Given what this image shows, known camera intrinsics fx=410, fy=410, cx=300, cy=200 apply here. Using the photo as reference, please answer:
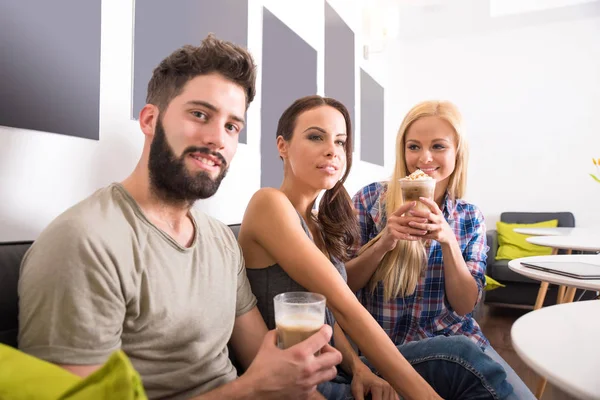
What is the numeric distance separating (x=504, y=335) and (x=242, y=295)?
287 centimetres

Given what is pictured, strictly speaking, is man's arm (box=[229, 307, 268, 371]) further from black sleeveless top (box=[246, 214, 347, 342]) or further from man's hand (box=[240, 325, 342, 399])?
man's hand (box=[240, 325, 342, 399])

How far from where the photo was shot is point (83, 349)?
2.35 feet

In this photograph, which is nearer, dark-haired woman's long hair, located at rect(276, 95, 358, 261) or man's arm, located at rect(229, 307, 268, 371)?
man's arm, located at rect(229, 307, 268, 371)

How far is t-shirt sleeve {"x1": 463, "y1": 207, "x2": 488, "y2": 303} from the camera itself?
1.64 m

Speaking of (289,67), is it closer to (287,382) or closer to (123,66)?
(123,66)

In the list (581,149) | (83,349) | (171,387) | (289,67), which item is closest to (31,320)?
(83,349)

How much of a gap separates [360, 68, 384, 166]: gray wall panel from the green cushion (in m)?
3.40

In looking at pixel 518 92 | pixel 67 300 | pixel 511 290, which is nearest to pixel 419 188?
pixel 67 300

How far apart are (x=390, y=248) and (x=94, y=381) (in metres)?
1.28

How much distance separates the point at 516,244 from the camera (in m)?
4.20

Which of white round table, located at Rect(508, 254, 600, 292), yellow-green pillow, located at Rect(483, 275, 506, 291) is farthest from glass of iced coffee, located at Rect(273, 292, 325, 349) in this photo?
yellow-green pillow, located at Rect(483, 275, 506, 291)

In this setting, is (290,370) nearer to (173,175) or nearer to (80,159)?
(173,175)

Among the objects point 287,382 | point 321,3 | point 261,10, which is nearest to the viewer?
point 287,382

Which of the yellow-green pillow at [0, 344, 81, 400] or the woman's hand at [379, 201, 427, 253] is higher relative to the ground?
the woman's hand at [379, 201, 427, 253]
